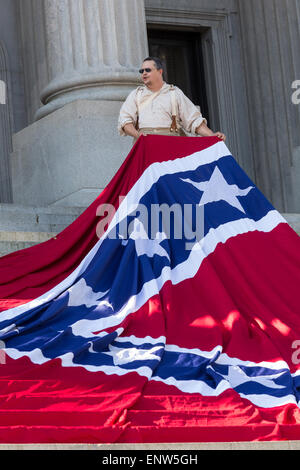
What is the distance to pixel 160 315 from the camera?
7.20m

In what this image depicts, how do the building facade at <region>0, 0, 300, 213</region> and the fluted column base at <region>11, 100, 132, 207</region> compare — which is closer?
the fluted column base at <region>11, 100, 132, 207</region>

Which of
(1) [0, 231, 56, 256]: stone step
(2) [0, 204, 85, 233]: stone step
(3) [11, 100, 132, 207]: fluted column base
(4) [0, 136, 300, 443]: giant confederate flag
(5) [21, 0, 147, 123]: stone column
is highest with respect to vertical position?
(5) [21, 0, 147, 123]: stone column

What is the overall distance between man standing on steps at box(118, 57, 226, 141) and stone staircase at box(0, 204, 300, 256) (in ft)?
3.04

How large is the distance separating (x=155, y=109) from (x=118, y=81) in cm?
180

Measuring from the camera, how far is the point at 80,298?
764 centimetres

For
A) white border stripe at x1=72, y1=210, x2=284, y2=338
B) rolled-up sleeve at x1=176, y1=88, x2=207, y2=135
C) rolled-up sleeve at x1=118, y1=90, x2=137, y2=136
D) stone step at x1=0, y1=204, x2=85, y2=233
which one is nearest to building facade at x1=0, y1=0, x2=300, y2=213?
stone step at x1=0, y1=204, x2=85, y2=233

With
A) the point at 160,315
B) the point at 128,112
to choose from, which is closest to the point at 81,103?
the point at 128,112

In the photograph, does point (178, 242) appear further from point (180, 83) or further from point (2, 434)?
point (180, 83)

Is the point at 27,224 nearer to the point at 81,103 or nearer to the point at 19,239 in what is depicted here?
the point at 19,239

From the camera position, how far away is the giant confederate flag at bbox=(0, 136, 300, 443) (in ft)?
18.2

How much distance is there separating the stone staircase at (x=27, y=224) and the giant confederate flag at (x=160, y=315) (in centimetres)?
39

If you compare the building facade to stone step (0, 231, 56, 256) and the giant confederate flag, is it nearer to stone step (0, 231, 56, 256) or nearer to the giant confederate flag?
stone step (0, 231, 56, 256)

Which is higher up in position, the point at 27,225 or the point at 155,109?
the point at 155,109

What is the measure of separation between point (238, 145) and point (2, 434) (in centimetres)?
1064
